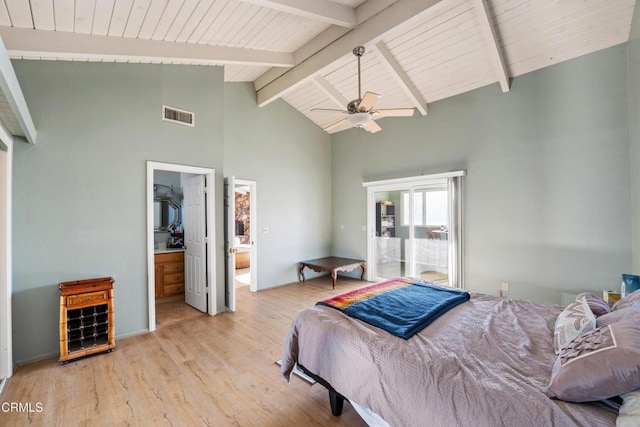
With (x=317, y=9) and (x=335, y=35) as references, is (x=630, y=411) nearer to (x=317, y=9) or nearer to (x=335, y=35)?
(x=317, y=9)

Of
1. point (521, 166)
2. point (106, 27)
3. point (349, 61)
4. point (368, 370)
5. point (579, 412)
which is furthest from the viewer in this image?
point (349, 61)

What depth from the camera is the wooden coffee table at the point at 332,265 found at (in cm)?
548

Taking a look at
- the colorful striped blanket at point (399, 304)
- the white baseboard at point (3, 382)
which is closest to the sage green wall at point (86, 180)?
the white baseboard at point (3, 382)

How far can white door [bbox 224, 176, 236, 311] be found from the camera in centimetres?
418

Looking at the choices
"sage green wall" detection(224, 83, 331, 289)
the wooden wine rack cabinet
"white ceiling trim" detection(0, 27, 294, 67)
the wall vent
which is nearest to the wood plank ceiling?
"white ceiling trim" detection(0, 27, 294, 67)

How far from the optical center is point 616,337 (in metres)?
1.23

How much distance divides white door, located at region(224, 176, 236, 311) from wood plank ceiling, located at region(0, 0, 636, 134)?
1.74 m

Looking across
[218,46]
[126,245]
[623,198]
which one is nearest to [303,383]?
[126,245]

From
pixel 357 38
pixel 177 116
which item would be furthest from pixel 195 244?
pixel 357 38

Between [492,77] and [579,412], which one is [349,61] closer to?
[492,77]

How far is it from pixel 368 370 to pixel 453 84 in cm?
447

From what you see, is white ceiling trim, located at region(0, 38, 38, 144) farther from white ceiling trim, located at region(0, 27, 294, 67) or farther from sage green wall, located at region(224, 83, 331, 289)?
sage green wall, located at region(224, 83, 331, 289)

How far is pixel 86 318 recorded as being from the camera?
3.02 m

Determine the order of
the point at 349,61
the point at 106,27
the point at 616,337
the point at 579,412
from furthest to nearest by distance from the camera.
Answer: the point at 349,61
the point at 106,27
the point at 616,337
the point at 579,412
